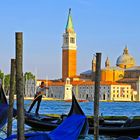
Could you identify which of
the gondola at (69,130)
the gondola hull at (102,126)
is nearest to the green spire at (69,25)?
the gondola hull at (102,126)

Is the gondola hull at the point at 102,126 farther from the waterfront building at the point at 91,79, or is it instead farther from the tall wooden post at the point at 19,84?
the waterfront building at the point at 91,79

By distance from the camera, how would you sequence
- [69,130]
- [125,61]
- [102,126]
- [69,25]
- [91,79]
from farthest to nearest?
[69,25] < [125,61] < [91,79] < [102,126] < [69,130]

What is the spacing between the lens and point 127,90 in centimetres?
5828

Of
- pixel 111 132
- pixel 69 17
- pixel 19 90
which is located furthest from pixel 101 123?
pixel 69 17

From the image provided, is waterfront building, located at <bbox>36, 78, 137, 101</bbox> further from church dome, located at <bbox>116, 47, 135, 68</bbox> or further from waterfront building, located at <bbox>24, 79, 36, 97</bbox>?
church dome, located at <bbox>116, 47, 135, 68</bbox>

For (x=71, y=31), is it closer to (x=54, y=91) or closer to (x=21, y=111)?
(x=54, y=91)

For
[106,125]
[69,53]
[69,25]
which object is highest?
[69,25]

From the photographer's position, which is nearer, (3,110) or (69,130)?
(69,130)

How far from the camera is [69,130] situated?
5.49 metres

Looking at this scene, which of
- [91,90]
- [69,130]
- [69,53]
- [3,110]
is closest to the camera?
[69,130]

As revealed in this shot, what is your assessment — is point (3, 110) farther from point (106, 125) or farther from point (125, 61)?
point (125, 61)

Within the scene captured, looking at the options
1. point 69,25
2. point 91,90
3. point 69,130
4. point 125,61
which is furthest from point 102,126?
point 69,25

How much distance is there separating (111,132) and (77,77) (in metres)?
53.8

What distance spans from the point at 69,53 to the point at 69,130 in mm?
55457
